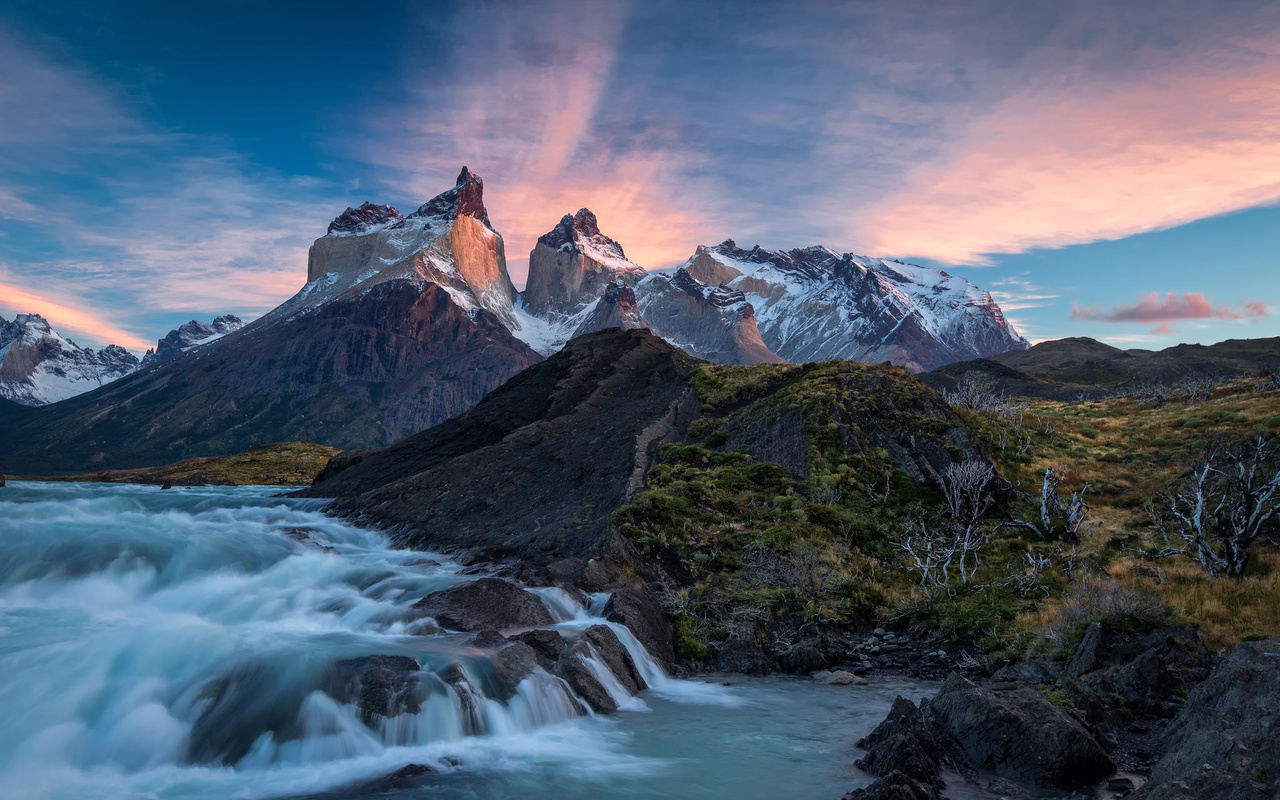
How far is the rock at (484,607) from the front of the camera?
60.3 ft

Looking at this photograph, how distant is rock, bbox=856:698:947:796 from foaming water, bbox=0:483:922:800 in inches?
25.8

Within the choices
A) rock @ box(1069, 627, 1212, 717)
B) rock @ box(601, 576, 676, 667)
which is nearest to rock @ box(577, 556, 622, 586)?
rock @ box(601, 576, 676, 667)

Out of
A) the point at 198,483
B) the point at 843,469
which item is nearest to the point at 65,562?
the point at 843,469

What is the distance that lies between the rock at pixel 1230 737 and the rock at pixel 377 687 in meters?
11.9

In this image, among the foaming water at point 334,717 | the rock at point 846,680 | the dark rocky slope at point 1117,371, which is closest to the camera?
the foaming water at point 334,717

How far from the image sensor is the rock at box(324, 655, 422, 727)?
13.2 m

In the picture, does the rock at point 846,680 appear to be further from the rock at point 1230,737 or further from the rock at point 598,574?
the rock at point 1230,737

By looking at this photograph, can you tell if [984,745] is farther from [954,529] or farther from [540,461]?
[540,461]

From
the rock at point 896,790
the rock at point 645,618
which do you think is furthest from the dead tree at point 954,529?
the rock at point 896,790

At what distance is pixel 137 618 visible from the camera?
63.8 feet

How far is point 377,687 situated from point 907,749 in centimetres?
985

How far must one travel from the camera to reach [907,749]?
10.6m

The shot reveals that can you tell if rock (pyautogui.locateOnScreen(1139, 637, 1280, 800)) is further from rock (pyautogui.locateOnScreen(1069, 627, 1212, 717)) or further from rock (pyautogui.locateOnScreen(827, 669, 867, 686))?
rock (pyautogui.locateOnScreen(827, 669, 867, 686))

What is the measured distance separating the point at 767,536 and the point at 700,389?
21.9 m
